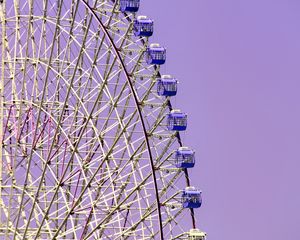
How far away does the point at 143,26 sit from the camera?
5372 centimetres

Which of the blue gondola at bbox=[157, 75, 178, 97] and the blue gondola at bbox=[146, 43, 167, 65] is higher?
the blue gondola at bbox=[146, 43, 167, 65]

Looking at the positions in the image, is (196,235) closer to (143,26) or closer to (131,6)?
(143,26)

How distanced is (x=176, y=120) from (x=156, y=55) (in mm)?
2549

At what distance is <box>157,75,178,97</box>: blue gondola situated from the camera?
53.3 metres

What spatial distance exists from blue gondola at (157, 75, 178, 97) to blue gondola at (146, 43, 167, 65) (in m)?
0.66

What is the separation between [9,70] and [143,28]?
11.6 metres

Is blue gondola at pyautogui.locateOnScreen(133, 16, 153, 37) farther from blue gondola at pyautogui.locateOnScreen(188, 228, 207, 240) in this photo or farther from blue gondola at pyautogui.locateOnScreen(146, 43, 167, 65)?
blue gondola at pyautogui.locateOnScreen(188, 228, 207, 240)

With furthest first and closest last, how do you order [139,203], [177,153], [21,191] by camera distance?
1. [21,191]
2. [139,203]
3. [177,153]

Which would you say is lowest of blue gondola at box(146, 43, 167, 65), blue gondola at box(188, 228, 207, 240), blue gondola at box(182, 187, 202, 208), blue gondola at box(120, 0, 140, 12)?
blue gondola at box(188, 228, 207, 240)

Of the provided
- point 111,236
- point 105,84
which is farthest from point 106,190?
point 105,84

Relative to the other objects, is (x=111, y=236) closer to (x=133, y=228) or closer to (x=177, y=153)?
(x=133, y=228)

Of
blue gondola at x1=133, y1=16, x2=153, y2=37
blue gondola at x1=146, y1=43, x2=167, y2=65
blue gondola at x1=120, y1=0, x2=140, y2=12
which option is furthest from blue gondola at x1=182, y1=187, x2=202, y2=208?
blue gondola at x1=120, y1=0, x2=140, y2=12

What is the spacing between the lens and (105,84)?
54.4 metres

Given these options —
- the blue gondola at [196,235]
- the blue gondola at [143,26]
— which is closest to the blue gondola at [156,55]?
the blue gondola at [143,26]
